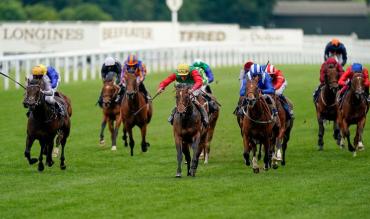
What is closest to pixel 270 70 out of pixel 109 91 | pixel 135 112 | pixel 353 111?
pixel 353 111

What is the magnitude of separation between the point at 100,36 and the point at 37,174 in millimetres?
31321

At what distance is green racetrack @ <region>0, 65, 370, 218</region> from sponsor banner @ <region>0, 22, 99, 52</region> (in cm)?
2289

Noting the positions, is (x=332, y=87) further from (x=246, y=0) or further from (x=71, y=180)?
(x=246, y=0)

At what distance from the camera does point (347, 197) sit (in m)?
16.8

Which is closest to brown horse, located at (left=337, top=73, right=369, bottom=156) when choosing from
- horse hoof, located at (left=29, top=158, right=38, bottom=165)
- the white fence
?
horse hoof, located at (left=29, top=158, right=38, bottom=165)

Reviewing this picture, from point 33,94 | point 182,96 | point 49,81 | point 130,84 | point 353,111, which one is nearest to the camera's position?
point 182,96

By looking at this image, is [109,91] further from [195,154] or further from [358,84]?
[195,154]

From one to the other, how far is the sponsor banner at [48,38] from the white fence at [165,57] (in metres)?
0.98

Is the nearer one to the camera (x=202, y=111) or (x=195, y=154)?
(x=195, y=154)

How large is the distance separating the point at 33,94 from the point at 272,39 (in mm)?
41029

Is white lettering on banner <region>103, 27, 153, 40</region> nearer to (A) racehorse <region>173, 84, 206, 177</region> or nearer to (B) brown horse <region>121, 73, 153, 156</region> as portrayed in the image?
(B) brown horse <region>121, 73, 153, 156</region>

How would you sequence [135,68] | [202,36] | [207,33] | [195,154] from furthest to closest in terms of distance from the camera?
[207,33]
[202,36]
[135,68]
[195,154]

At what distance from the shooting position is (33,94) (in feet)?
64.3

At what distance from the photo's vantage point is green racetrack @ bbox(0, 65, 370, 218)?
52.5ft
